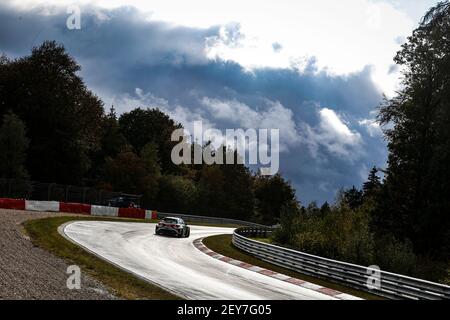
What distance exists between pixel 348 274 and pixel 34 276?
36.8 feet

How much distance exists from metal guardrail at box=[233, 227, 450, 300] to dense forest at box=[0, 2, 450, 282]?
4.17m

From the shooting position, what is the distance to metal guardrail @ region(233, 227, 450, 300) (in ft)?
50.8

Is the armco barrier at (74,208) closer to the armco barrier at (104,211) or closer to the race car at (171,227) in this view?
the armco barrier at (104,211)

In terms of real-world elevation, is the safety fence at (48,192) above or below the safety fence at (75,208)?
above

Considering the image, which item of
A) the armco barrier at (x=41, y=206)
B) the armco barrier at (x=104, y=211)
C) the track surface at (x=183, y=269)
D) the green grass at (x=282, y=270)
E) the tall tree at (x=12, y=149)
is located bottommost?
the green grass at (x=282, y=270)

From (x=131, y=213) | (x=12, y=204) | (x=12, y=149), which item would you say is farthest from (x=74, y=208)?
(x=12, y=149)

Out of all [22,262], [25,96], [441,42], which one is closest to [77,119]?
[25,96]

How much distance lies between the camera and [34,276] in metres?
13.4

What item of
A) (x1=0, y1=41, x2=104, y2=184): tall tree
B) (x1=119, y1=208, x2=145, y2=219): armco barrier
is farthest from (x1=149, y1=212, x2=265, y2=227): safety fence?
(x1=0, y1=41, x2=104, y2=184): tall tree

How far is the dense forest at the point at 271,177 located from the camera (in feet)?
93.7

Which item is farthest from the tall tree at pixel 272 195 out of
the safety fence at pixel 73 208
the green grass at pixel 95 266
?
the green grass at pixel 95 266

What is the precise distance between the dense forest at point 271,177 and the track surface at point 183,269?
8.28 metres

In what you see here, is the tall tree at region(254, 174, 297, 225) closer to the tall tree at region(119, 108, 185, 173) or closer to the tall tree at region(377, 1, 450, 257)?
the tall tree at region(119, 108, 185, 173)

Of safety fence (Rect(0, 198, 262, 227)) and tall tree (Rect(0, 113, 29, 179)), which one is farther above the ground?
tall tree (Rect(0, 113, 29, 179))
